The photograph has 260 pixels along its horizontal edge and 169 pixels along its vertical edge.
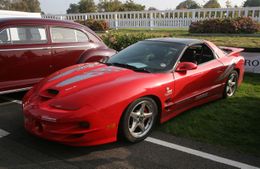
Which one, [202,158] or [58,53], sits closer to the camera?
[202,158]

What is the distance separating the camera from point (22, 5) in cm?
5628

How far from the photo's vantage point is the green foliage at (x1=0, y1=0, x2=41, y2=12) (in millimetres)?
51747

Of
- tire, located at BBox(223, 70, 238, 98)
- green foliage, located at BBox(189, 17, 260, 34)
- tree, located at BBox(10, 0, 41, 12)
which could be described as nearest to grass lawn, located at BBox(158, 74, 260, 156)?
tire, located at BBox(223, 70, 238, 98)

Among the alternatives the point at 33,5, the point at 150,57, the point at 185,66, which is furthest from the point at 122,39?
the point at 33,5

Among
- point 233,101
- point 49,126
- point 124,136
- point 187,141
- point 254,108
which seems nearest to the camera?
point 49,126

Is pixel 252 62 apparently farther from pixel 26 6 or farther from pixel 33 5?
pixel 33 5

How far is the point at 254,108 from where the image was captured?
536 cm

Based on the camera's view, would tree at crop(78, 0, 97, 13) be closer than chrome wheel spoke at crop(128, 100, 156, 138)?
No

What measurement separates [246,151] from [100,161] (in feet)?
6.28

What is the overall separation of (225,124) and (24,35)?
4.09 m

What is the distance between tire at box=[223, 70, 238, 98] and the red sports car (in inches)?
6.0

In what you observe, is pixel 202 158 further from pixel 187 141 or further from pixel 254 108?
pixel 254 108

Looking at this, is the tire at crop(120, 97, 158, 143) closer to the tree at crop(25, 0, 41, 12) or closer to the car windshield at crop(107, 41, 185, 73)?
the car windshield at crop(107, 41, 185, 73)

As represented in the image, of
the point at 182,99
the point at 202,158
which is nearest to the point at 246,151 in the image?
the point at 202,158
